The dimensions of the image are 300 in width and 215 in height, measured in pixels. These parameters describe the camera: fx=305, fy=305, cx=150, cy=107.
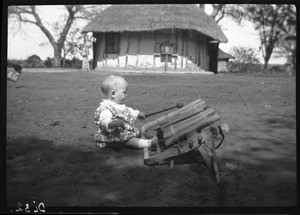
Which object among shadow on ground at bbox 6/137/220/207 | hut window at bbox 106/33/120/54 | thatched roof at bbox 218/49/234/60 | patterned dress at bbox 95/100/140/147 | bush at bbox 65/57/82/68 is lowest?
shadow on ground at bbox 6/137/220/207

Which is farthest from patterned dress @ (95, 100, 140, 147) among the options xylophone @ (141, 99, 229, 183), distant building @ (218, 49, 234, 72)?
distant building @ (218, 49, 234, 72)

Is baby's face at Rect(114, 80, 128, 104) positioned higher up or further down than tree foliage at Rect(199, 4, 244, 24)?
further down

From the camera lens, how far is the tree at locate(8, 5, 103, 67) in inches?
126

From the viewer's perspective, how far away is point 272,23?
10.7ft

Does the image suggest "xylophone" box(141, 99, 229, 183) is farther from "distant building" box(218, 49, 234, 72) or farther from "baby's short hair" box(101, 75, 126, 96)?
"distant building" box(218, 49, 234, 72)

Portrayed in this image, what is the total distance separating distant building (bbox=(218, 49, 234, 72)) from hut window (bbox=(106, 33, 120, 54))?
4.22 ft

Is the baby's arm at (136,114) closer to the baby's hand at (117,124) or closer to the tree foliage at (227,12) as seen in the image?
the baby's hand at (117,124)

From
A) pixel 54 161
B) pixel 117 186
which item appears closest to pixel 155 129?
pixel 117 186

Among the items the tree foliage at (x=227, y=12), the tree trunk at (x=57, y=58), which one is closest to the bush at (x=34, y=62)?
the tree trunk at (x=57, y=58)

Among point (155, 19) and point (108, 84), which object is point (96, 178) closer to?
point (108, 84)

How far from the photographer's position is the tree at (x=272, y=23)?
10.3ft

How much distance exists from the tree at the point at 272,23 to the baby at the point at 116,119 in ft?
5.04

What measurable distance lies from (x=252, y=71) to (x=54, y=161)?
94.9 inches

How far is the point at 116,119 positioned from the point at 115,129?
97 mm
